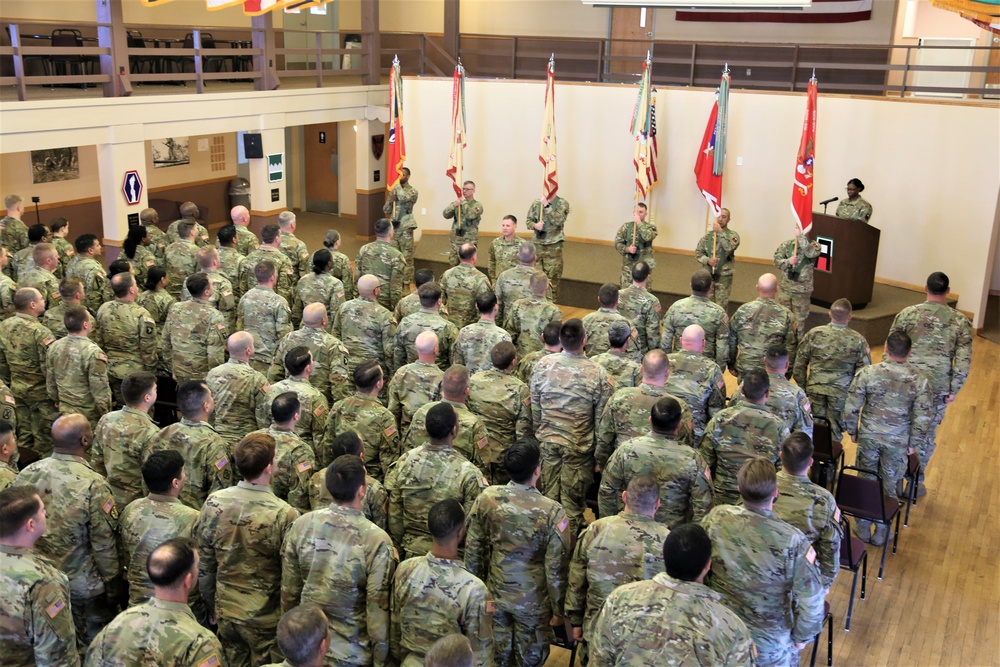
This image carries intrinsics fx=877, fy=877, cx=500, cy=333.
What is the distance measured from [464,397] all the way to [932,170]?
937 centimetres

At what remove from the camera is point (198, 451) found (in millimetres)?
4793

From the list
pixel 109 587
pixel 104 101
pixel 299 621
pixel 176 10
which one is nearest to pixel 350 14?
pixel 176 10

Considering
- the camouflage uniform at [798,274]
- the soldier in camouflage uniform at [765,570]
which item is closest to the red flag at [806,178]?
the camouflage uniform at [798,274]

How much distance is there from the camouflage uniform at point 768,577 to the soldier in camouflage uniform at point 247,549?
201cm

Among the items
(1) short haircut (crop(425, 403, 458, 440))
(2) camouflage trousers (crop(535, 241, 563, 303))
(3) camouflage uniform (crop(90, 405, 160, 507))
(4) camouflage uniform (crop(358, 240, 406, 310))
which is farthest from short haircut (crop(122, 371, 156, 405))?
(2) camouflage trousers (crop(535, 241, 563, 303))

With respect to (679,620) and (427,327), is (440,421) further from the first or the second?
(427,327)

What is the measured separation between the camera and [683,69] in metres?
15.1

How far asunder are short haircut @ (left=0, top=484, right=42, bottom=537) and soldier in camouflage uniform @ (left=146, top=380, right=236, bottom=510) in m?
1.11

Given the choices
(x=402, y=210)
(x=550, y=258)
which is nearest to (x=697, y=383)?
(x=550, y=258)

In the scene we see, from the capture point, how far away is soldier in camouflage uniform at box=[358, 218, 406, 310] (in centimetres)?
913

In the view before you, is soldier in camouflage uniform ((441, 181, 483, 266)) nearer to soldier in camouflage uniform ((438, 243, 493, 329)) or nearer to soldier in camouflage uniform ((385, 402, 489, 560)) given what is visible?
soldier in camouflage uniform ((438, 243, 493, 329))

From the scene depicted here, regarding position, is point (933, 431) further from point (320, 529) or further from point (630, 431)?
point (320, 529)

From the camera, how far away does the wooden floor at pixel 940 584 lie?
5.34m

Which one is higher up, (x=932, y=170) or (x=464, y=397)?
(x=932, y=170)
